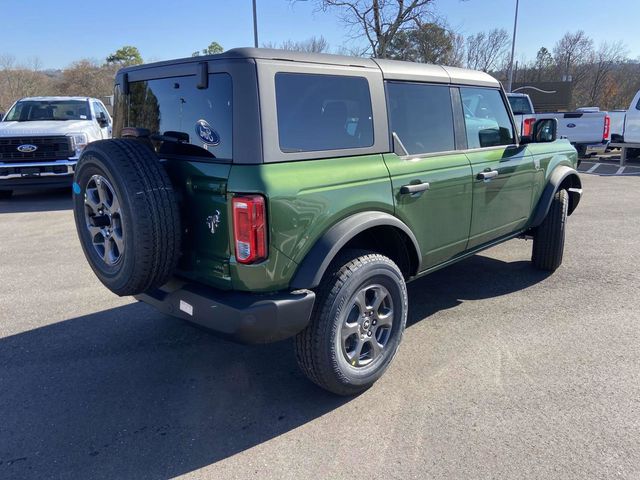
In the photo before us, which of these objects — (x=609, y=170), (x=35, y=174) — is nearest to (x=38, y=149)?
(x=35, y=174)

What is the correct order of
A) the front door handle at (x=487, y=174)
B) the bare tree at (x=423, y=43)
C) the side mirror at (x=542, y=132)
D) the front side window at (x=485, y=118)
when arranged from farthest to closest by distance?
the bare tree at (x=423, y=43) < the side mirror at (x=542, y=132) < the front side window at (x=485, y=118) < the front door handle at (x=487, y=174)

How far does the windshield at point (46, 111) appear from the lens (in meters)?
10.2

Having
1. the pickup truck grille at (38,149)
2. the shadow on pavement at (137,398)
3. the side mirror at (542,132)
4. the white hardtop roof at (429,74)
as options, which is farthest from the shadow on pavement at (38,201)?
the side mirror at (542,132)

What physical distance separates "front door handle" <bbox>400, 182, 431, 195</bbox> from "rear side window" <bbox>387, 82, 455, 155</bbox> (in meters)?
0.24

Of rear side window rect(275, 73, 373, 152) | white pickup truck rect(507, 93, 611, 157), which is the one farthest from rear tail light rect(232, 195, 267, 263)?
white pickup truck rect(507, 93, 611, 157)

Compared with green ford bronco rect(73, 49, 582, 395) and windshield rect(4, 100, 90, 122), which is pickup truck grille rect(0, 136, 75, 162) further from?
green ford bronco rect(73, 49, 582, 395)

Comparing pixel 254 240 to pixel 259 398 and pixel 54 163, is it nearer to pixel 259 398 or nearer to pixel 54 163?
pixel 259 398

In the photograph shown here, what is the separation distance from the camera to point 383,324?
3098mm

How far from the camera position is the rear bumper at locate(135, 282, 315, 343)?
8.01ft

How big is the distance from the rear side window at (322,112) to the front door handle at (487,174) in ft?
4.02

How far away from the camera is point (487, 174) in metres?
3.86

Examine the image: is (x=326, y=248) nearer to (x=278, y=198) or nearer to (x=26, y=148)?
(x=278, y=198)

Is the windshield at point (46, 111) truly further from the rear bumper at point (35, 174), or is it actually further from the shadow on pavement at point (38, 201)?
the rear bumper at point (35, 174)

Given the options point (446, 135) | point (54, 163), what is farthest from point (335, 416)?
point (54, 163)
